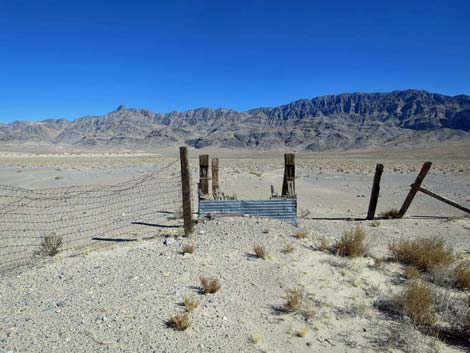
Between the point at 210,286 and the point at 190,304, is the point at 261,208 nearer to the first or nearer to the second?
the point at 210,286

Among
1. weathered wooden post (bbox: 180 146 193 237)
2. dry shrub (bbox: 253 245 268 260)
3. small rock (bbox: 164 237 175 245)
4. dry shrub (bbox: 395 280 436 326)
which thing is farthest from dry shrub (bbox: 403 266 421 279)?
small rock (bbox: 164 237 175 245)

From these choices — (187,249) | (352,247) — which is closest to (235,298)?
(187,249)

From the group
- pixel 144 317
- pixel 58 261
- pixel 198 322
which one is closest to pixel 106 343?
pixel 144 317

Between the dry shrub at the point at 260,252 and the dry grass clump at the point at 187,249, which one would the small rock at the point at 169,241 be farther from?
the dry shrub at the point at 260,252

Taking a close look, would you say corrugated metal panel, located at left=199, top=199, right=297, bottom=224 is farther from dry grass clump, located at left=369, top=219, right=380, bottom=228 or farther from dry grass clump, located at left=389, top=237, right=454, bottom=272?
dry grass clump, located at left=389, top=237, right=454, bottom=272

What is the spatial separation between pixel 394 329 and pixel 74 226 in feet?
29.7

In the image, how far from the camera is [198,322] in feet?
16.3

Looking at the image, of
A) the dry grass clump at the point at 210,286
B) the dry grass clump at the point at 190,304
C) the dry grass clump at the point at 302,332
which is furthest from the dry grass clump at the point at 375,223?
the dry grass clump at the point at 190,304

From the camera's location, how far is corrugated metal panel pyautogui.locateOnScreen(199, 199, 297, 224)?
9516mm

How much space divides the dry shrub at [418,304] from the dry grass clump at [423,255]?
144 cm

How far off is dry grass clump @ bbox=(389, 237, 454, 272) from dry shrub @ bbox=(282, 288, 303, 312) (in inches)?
108

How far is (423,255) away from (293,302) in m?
3.07

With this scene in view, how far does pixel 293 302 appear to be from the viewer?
525 cm

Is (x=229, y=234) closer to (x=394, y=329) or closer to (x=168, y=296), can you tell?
(x=168, y=296)
